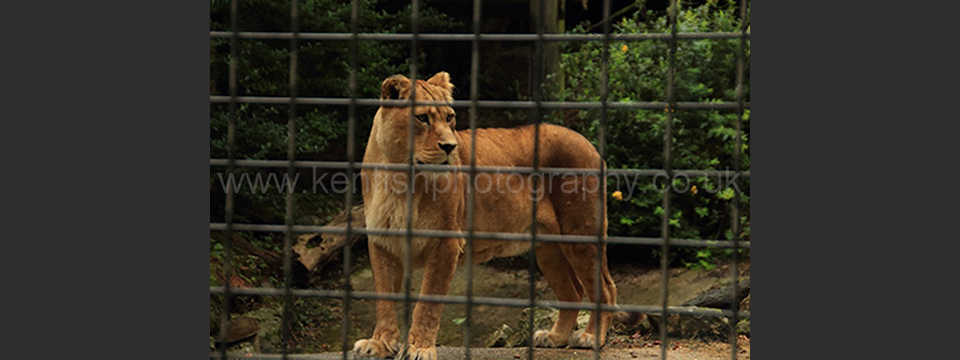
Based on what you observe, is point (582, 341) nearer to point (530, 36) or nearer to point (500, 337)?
point (500, 337)

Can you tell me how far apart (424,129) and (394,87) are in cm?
28

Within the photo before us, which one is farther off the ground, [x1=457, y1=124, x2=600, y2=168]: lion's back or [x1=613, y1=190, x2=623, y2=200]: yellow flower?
[x1=457, y1=124, x2=600, y2=168]: lion's back

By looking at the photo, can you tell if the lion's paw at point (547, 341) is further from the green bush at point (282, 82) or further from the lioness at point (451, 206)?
the green bush at point (282, 82)

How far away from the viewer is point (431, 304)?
4.61 meters

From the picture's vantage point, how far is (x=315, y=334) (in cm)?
694

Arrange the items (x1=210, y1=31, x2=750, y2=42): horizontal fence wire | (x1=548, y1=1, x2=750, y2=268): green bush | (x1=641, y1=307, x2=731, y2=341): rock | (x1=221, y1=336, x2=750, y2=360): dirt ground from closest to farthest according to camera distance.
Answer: (x1=210, y1=31, x2=750, y2=42): horizontal fence wire < (x1=221, y1=336, x2=750, y2=360): dirt ground < (x1=641, y1=307, x2=731, y2=341): rock < (x1=548, y1=1, x2=750, y2=268): green bush

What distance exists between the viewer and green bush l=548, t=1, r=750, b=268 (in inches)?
266

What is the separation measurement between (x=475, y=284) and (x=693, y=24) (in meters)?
2.56

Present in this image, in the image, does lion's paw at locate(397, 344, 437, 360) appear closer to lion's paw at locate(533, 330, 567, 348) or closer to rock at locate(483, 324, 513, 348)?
lion's paw at locate(533, 330, 567, 348)

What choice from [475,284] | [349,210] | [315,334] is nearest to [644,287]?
[475,284]

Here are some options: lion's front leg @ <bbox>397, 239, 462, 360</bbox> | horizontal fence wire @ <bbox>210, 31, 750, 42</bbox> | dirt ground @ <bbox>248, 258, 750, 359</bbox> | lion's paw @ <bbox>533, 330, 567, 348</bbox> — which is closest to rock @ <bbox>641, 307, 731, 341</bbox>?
dirt ground @ <bbox>248, 258, 750, 359</bbox>

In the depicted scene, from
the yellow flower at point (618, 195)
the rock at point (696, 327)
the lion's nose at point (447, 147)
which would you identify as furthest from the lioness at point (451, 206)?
the rock at point (696, 327)

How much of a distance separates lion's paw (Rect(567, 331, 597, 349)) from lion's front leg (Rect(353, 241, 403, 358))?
1.09 meters

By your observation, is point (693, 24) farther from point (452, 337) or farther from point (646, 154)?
point (452, 337)
